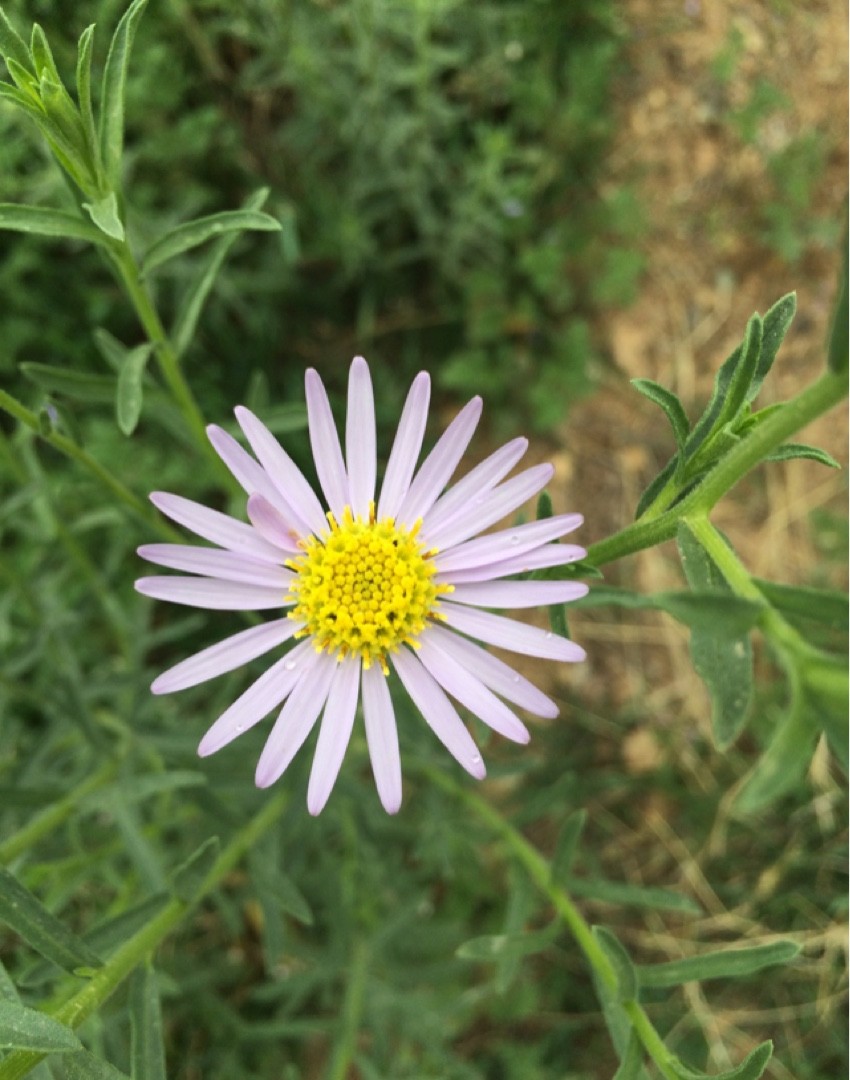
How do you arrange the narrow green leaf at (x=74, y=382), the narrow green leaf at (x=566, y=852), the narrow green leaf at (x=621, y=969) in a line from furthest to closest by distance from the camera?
the narrow green leaf at (x=566, y=852) → the narrow green leaf at (x=74, y=382) → the narrow green leaf at (x=621, y=969)

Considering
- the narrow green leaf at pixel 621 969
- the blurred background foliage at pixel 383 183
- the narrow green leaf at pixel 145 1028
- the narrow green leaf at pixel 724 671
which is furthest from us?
the blurred background foliage at pixel 383 183

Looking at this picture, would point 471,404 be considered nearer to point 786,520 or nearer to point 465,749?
point 465,749

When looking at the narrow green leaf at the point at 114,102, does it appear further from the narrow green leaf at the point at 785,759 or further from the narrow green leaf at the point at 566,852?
the narrow green leaf at the point at 566,852

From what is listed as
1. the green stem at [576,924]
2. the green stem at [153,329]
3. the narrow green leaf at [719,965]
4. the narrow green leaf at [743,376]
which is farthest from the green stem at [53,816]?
the narrow green leaf at [743,376]

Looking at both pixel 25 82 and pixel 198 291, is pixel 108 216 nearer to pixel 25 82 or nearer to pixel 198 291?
pixel 25 82

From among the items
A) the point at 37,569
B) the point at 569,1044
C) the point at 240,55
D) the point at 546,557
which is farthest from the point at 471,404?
the point at 569,1044

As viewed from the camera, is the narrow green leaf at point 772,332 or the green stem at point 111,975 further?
the narrow green leaf at point 772,332

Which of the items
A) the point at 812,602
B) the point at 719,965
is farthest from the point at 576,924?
the point at 812,602
